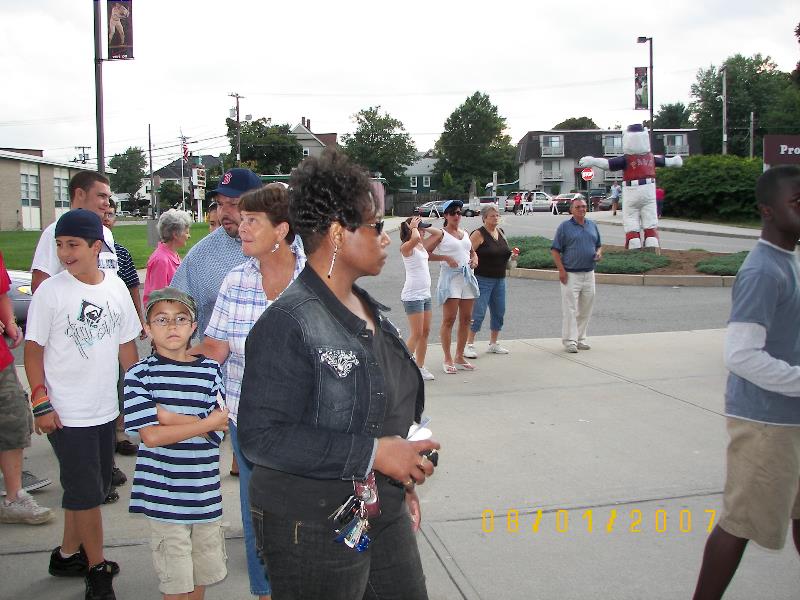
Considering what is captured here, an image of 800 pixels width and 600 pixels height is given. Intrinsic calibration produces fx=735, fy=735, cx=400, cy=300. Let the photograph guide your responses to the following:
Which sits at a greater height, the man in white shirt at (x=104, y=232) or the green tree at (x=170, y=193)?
the green tree at (x=170, y=193)

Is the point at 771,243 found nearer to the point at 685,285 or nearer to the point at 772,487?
the point at 772,487

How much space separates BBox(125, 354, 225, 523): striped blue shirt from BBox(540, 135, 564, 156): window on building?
8705cm

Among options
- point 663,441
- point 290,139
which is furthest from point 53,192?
point 663,441

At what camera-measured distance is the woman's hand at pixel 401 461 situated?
1992mm

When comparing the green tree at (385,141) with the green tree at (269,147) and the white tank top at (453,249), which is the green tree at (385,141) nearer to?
the green tree at (269,147)

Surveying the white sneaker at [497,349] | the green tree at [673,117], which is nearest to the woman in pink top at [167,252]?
the white sneaker at [497,349]

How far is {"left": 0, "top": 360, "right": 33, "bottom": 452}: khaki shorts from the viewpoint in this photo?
14.0 ft

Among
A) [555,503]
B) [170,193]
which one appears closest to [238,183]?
[555,503]

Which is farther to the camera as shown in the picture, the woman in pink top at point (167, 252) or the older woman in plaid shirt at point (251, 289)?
the woman in pink top at point (167, 252)

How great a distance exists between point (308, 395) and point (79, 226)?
2.08 metres

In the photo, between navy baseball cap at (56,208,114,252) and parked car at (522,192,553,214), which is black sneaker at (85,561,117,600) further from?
parked car at (522,192,553,214)

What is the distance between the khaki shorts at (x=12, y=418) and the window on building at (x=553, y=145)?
8618cm

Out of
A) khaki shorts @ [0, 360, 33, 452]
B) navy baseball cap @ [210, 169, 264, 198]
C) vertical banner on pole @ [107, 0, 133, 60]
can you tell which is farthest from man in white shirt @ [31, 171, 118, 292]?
vertical banner on pole @ [107, 0, 133, 60]
